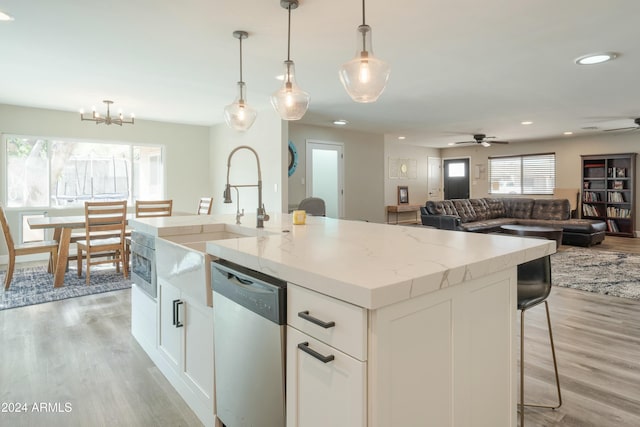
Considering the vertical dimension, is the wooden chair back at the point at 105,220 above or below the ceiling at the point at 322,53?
below

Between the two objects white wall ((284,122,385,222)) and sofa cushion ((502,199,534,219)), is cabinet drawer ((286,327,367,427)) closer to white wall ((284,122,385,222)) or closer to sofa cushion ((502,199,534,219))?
white wall ((284,122,385,222))

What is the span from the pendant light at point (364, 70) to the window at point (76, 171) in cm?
577

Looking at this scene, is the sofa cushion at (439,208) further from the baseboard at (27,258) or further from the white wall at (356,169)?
the baseboard at (27,258)

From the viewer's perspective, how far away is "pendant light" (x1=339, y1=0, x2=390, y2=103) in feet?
6.85

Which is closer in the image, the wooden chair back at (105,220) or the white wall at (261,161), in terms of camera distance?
the wooden chair back at (105,220)

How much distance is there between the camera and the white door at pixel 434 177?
11.9 m

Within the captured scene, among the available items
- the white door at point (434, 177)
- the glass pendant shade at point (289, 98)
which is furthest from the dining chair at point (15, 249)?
the white door at point (434, 177)

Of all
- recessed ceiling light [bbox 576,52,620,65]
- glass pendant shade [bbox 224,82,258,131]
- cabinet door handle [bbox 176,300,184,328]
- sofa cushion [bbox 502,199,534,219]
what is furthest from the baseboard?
sofa cushion [bbox 502,199,534,219]

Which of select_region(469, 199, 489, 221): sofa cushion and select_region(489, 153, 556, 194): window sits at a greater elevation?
select_region(489, 153, 556, 194): window

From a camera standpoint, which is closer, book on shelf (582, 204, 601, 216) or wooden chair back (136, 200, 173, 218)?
wooden chair back (136, 200, 173, 218)

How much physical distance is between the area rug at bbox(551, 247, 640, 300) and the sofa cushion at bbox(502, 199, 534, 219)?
1.88 m

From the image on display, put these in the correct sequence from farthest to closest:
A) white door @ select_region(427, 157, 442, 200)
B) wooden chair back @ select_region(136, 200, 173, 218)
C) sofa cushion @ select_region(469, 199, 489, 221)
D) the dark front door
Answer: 1. white door @ select_region(427, 157, 442, 200)
2. the dark front door
3. sofa cushion @ select_region(469, 199, 489, 221)
4. wooden chair back @ select_region(136, 200, 173, 218)

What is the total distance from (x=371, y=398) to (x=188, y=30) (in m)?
2.82

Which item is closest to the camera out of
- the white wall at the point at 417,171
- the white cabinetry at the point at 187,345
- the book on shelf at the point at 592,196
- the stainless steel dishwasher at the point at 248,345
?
the stainless steel dishwasher at the point at 248,345
